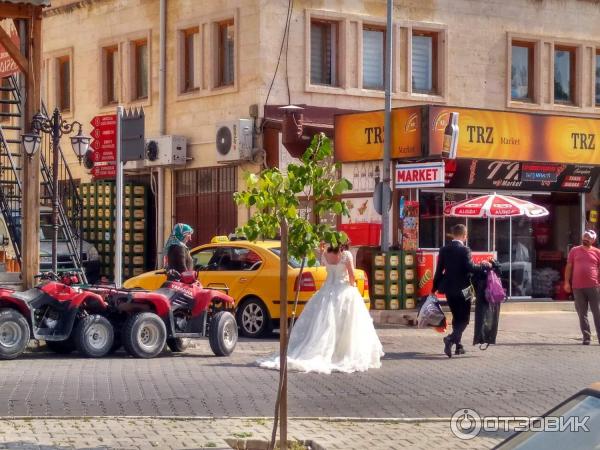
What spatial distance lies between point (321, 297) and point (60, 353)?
12.3ft

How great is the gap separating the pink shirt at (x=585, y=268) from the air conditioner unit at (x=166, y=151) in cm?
1299

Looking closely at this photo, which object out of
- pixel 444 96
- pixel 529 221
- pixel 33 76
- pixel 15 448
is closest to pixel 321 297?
pixel 33 76

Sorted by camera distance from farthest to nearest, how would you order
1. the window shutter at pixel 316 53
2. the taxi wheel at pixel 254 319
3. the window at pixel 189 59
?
the window at pixel 189 59 → the window shutter at pixel 316 53 → the taxi wheel at pixel 254 319

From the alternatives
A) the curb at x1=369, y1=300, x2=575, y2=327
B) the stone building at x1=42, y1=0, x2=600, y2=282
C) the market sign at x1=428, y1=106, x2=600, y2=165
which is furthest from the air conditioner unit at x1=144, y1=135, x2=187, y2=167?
the curb at x1=369, y1=300, x2=575, y2=327

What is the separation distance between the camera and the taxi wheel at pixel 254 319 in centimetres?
1934

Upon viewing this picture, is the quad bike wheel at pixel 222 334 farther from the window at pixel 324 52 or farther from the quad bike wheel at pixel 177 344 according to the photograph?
the window at pixel 324 52

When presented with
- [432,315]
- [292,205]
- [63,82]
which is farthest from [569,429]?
[63,82]

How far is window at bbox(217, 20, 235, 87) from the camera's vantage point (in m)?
28.7

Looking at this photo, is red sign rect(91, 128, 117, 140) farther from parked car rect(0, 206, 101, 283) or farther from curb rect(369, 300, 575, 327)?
curb rect(369, 300, 575, 327)

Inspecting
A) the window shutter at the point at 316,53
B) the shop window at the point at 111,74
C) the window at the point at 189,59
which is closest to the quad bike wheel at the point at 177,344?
the window shutter at the point at 316,53

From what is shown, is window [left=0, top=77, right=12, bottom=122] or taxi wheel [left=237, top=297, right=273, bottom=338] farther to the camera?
taxi wheel [left=237, top=297, right=273, bottom=338]

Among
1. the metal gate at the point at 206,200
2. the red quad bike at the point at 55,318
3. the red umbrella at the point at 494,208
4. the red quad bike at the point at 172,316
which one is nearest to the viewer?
the red quad bike at the point at 55,318

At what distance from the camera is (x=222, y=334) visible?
1606cm

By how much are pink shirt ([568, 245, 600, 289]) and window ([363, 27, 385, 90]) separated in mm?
11288
